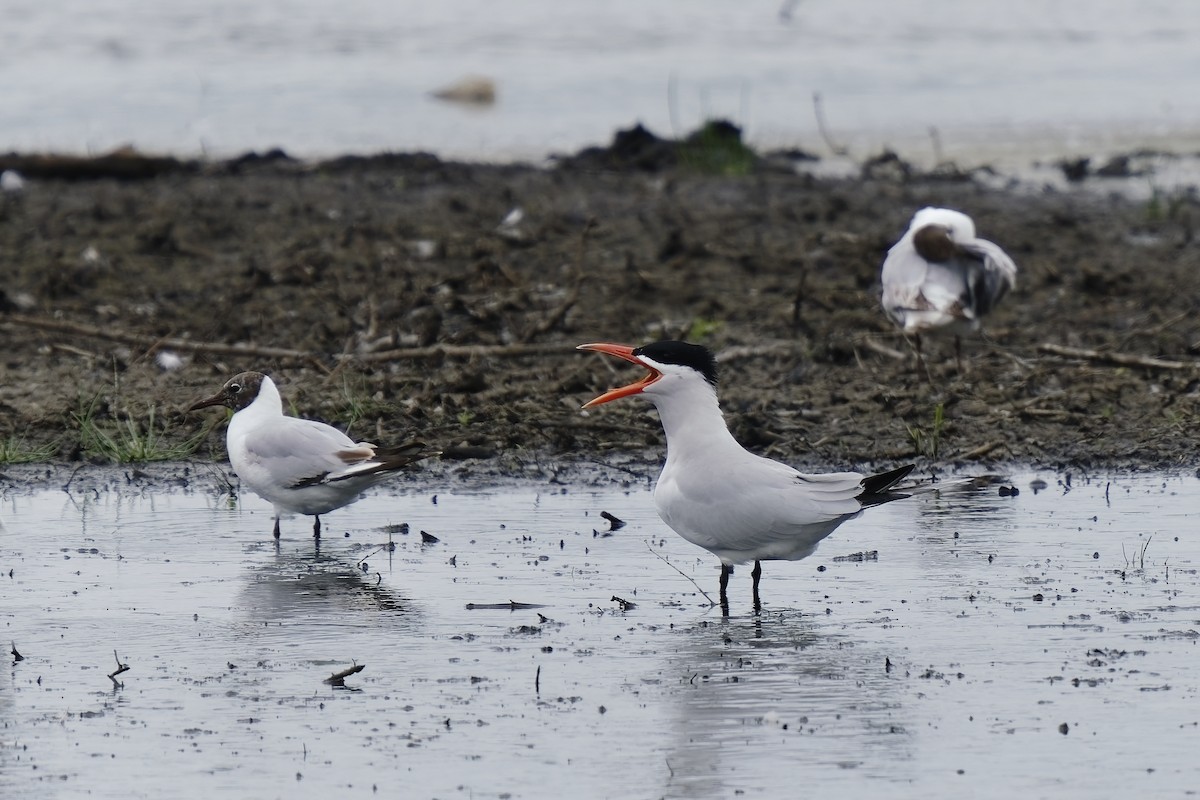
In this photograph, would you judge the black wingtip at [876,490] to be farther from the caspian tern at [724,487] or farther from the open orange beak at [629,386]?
the open orange beak at [629,386]

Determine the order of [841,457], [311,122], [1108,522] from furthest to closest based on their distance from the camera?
[311,122]
[841,457]
[1108,522]

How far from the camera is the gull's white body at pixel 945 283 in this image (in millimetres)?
10172

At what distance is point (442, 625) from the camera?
6.07m

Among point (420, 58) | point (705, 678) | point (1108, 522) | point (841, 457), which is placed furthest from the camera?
point (420, 58)

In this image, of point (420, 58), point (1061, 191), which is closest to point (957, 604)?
point (1061, 191)

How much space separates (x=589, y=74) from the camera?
81.5 ft

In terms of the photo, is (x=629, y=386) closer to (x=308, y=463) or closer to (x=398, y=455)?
(x=398, y=455)

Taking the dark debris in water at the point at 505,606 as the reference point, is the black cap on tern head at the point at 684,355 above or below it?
above

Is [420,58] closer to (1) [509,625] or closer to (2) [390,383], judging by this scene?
(2) [390,383]

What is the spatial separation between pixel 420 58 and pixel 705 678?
871 inches

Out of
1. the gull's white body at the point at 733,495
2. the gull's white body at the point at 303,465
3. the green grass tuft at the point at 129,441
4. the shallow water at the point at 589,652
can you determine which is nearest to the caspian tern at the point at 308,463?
the gull's white body at the point at 303,465

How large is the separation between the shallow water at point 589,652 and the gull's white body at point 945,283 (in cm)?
231

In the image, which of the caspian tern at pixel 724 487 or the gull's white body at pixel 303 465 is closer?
the caspian tern at pixel 724 487

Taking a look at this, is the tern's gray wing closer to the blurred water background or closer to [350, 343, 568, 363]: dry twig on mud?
[350, 343, 568, 363]: dry twig on mud
